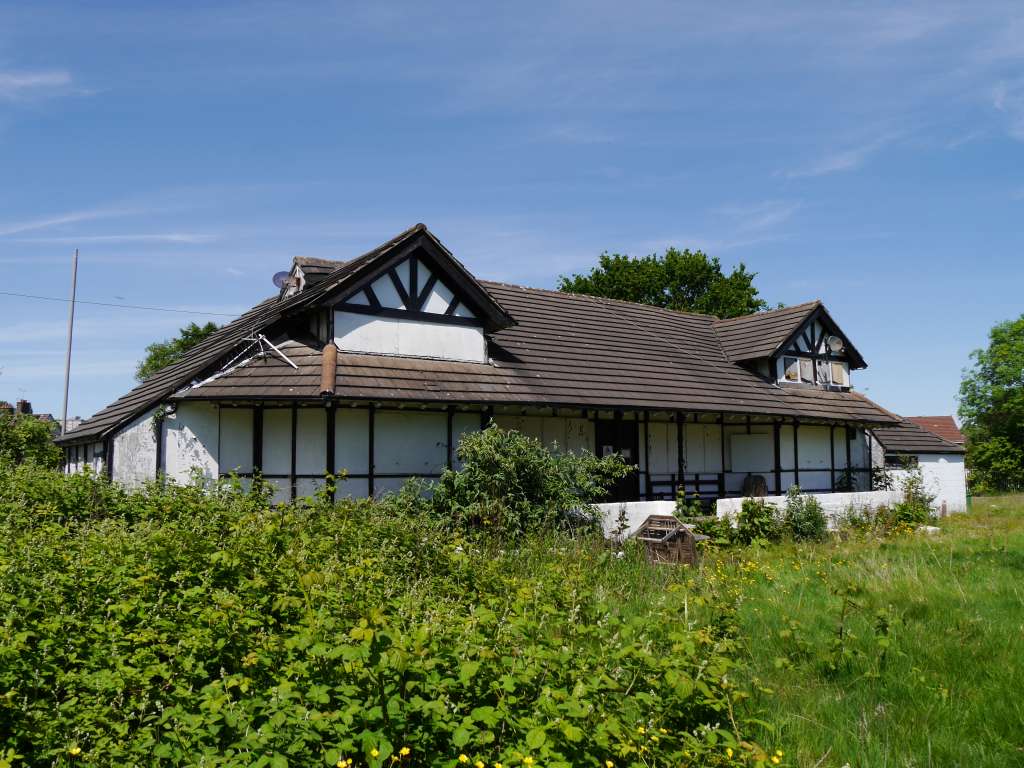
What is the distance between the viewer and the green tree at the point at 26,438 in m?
25.4

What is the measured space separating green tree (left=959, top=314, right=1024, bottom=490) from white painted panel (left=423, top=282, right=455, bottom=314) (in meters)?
53.6

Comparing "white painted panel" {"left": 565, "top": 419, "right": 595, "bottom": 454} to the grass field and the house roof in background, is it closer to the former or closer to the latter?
the house roof in background

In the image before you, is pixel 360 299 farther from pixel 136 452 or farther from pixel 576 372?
pixel 576 372

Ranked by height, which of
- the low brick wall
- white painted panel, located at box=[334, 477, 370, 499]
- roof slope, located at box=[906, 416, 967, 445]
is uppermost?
roof slope, located at box=[906, 416, 967, 445]

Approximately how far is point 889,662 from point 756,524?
10.4m

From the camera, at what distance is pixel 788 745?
492 centimetres

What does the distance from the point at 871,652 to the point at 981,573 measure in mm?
4342

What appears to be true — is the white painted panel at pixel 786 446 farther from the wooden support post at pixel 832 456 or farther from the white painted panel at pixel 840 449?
the white painted panel at pixel 840 449

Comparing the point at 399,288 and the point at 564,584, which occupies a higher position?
the point at 399,288

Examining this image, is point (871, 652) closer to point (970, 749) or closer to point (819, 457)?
point (970, 749)

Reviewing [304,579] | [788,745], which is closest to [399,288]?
[304,579]

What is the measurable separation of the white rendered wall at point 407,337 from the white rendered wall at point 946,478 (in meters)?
21.3

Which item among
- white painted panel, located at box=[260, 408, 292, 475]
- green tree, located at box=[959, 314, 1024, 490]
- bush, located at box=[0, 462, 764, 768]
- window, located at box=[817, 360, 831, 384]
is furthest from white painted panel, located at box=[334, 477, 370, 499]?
green tree, located at box=[959, 314, 1024, 490]

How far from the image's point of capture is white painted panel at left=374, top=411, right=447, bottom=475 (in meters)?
15.4
